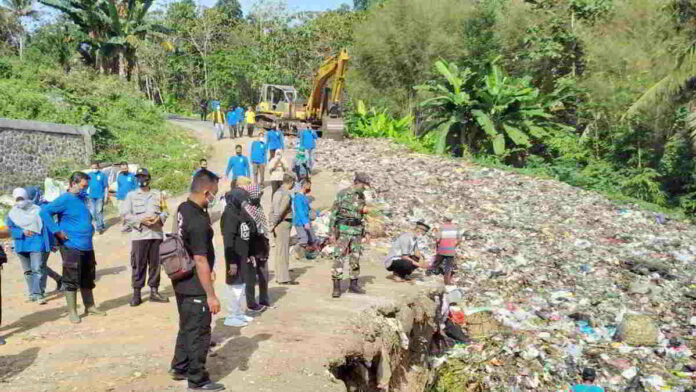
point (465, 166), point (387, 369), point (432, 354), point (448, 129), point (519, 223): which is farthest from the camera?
point (448, 129)

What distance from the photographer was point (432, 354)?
7863 mm

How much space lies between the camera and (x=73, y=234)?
5.97 metres

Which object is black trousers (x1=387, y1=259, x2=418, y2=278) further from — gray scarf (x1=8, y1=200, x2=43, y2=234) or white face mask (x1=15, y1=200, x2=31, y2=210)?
white face mask (x1=15, y1=200, x2=31, y2=210)

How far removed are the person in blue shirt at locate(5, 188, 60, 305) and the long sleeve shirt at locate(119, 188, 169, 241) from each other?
3.14ft

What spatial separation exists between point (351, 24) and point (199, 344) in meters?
35.5

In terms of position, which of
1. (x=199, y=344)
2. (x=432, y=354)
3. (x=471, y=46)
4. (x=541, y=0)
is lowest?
(x=432, y=354)

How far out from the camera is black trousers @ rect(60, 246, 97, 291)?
5930 mm

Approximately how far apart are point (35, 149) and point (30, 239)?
858 cm

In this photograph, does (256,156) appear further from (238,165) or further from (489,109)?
(489,109)

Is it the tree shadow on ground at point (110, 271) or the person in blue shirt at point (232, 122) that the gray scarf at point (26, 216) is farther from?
the person in blue shirt at point (232, 122)

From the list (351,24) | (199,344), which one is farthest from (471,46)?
(199,344)

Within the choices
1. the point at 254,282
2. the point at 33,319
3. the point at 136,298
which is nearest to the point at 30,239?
the point at 33,319

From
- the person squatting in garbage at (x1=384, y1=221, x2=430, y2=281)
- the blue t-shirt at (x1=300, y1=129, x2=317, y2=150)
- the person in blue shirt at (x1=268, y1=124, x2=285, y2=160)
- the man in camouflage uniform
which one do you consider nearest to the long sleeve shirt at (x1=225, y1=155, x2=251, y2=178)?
the blue t-shirt at (x1=300, y1=129, x2=317, y2=150)

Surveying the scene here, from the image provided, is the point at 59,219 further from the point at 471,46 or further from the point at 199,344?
the point at 471,46
